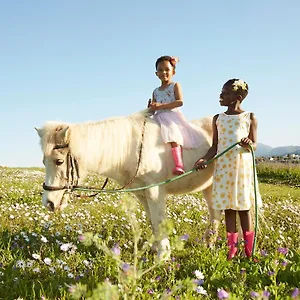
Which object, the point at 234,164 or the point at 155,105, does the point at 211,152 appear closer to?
the point at 234,164

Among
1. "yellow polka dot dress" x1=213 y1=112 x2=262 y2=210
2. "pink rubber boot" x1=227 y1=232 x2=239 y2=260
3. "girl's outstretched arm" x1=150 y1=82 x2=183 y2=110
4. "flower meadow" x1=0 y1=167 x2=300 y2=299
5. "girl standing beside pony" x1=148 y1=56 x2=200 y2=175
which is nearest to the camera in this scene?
"flower meadow" x1=0 y1=167 x2=300 y2=299

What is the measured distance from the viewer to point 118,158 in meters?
4.79

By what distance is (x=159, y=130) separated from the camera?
16.9ft

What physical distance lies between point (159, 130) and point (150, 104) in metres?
0.45

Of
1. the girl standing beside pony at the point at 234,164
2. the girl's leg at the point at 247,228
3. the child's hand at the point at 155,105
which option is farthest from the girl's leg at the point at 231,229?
the child's hand at the point at 155,105

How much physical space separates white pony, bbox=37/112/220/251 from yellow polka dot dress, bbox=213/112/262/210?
1.87ft

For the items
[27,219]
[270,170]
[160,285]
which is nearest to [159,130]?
[160,285]

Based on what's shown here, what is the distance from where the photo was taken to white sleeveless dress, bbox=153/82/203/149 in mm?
5016

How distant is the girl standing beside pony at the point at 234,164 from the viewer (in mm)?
4703

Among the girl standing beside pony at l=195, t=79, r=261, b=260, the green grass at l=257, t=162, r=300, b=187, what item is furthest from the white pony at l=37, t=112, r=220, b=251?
the green grass at l=257, t=162, r=300, b=187

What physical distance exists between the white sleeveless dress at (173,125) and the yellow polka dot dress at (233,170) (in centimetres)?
53

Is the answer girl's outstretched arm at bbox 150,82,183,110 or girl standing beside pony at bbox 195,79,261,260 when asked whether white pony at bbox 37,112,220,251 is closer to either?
girl's outstretched arm at bbox 150,82,183,110

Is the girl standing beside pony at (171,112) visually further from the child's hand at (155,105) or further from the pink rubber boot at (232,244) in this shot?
the pink rubber boot at (232,244)

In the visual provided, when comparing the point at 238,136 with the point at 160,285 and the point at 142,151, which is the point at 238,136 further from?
the point at 160,285
